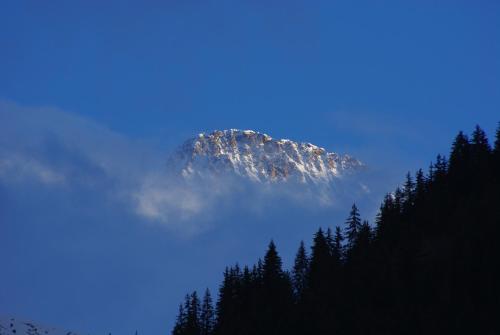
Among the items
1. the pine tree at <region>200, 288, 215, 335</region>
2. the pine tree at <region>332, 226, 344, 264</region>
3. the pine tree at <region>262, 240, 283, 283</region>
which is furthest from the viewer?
the pine tree at <region>200, 288, 215, 335</region>

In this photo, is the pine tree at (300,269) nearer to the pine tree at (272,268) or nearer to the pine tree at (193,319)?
the pine tree at (272,268)

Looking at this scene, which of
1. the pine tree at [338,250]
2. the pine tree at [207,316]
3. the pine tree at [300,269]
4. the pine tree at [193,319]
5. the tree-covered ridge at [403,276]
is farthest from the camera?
the pine tree at [207,316]

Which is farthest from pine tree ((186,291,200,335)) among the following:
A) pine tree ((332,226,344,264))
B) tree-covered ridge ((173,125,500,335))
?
pine tree ((332,226,344,264))

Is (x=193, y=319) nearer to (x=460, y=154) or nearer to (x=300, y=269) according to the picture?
(x=300, y=269)

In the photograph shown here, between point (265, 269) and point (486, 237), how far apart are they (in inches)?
1316

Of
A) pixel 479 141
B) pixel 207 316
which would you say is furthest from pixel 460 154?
pixel 207 316

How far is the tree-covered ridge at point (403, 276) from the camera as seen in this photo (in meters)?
92.5

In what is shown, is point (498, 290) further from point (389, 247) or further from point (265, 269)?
point (265, 269)

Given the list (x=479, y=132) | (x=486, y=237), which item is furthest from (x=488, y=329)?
(x=479, y=132)

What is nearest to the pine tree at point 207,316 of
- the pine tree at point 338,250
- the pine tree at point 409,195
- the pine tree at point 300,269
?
the pine tree at point 300,269

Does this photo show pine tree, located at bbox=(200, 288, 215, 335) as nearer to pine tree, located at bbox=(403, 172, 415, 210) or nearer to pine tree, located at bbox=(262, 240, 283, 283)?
pine tree, located at bbox=(262, 240, 283, 283)

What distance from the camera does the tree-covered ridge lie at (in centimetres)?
9250

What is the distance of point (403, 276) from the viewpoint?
328 feet

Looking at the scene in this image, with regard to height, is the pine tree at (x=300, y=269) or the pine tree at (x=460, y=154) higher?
the pine tree at (x=460, y=154)
